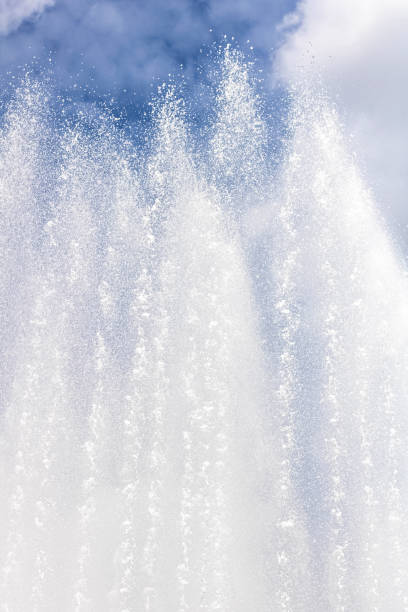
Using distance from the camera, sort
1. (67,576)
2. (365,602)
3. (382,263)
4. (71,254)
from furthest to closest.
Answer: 1. (71,254)
2. (382,263)
3. (67,576)
4. (365,602)

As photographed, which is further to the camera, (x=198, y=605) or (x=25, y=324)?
(x=25, y=324)

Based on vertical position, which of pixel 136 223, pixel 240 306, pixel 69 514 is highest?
pixel 136 223

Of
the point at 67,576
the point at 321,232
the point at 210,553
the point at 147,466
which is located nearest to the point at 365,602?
the point at 210,553

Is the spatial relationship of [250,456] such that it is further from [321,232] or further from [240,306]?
[321,232]

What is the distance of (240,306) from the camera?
31047 mm

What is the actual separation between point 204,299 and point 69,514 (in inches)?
486

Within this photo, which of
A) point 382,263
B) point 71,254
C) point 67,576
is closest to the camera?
point 67,576

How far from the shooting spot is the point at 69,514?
26.8m

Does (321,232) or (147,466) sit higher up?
(321,232)

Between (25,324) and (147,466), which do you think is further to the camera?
(25,324)

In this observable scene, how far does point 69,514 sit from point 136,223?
1610 cm

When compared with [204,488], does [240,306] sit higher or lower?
higher

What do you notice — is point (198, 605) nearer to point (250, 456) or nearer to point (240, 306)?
point (250, 456)

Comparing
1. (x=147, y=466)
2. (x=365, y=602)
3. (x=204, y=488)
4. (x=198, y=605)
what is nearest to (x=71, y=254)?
(x=147, y=466)
